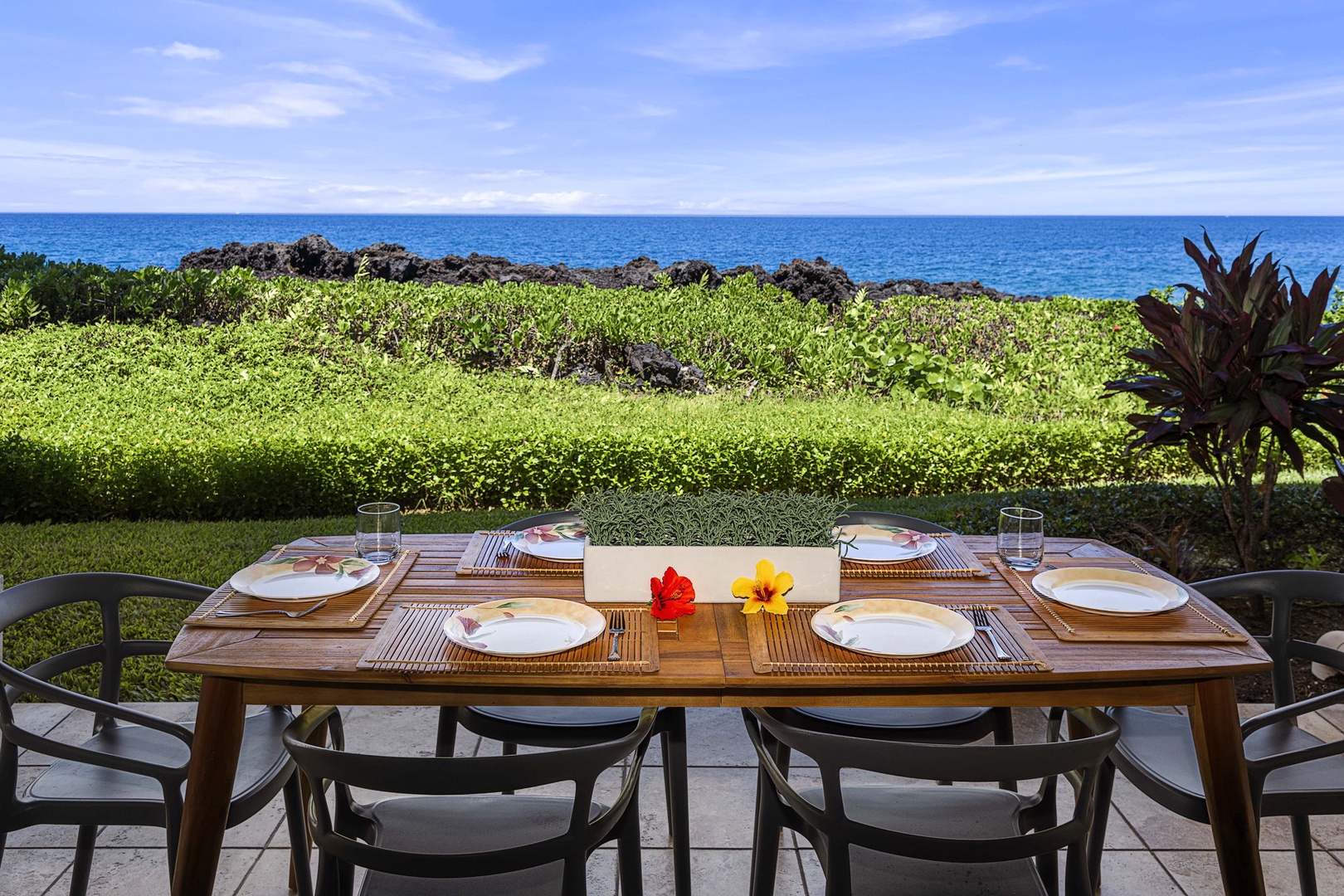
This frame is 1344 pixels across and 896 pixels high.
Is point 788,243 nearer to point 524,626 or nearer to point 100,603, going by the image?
point 100,603

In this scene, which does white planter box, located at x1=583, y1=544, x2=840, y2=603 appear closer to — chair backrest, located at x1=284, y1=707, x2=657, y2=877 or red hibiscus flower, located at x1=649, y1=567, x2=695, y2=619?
red hibiscus flower, located at x1=649, y1=567, x2=695, y2=619

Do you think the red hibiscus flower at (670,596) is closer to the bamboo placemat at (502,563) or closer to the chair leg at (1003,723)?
the bamboo placemat at (502,563)

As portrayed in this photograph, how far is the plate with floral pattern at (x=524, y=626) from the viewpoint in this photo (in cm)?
162

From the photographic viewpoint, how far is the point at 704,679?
1.51m

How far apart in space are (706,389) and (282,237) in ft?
146

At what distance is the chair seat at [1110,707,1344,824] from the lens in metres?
1.69

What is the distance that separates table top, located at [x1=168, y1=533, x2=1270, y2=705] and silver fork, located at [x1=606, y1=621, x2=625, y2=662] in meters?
0.07

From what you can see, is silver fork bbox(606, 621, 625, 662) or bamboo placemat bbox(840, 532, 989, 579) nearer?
silver fork bbox(606, 621, 625, 662)

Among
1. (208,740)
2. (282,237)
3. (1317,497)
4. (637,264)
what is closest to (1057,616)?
(208,740)

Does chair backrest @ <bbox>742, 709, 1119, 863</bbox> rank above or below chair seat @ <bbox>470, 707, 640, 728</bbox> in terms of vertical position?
above

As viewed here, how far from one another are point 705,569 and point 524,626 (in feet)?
1.24

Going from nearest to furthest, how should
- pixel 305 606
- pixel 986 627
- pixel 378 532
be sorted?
pixel 986 627 < pixel 305 606 < pixel 378 532

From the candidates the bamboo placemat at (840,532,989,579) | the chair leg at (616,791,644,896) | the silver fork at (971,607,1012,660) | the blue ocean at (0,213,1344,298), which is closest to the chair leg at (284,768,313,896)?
the chair leg at (616,791,644,896)

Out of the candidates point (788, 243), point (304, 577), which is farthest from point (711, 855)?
point (788, 243)
